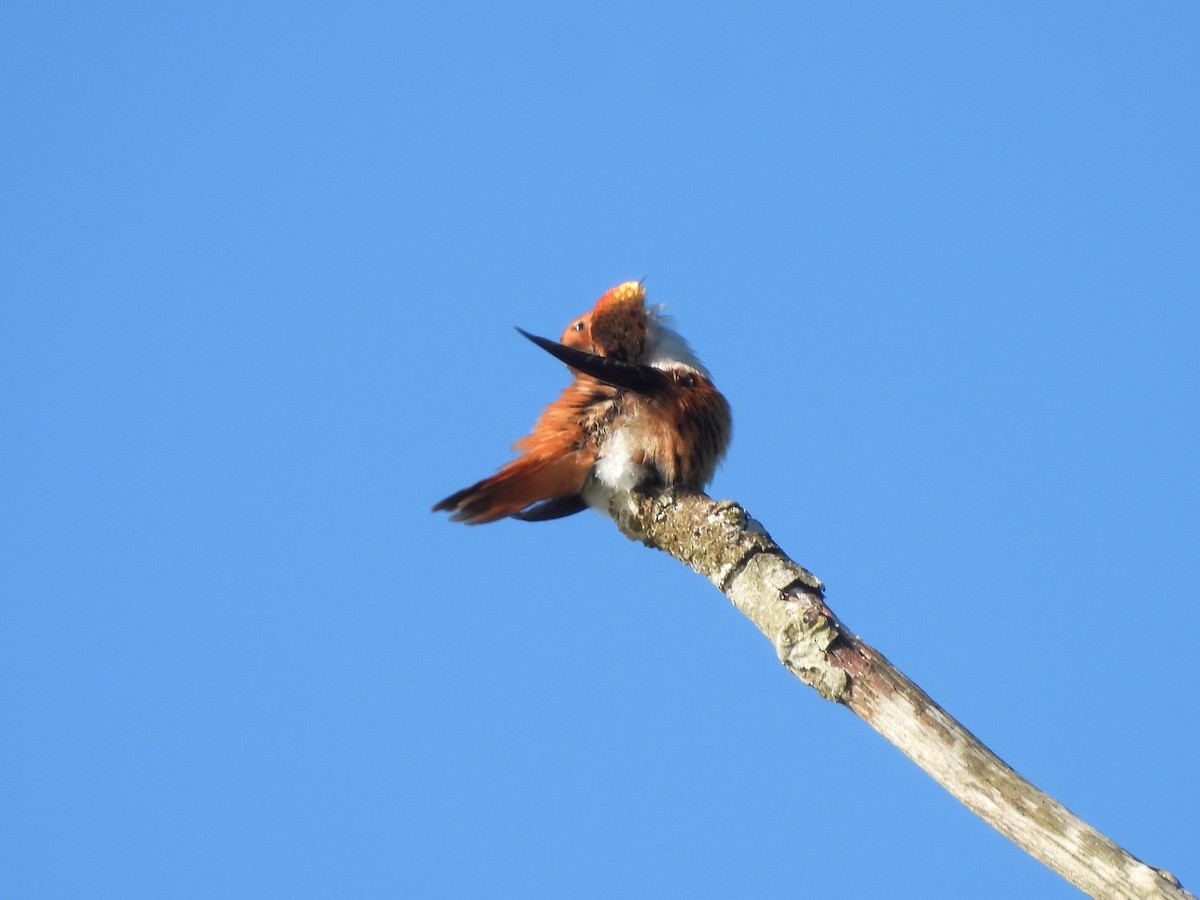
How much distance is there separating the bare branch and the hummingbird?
24cm

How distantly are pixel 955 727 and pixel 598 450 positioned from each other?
186 cm

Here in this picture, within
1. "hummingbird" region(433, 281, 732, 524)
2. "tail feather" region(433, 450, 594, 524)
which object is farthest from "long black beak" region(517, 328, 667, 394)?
"tail feather" region(433, 450, 594, 524)

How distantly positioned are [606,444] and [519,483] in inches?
12.5

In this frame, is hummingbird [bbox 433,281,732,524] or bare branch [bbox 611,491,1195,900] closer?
bare branch [bbox 611,491,1195,900]

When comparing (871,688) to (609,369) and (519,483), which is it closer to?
(609,369)

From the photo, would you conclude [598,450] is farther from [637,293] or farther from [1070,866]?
[1070,866]

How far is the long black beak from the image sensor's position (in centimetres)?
369

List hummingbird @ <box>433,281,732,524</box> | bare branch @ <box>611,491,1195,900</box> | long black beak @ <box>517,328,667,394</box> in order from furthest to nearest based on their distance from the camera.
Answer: hummingbird @ <box>433,281,732,524</box>, long black beak @ <box>517,328,667,394</box>, bare branch @ <box>611,491,1195,900</box>

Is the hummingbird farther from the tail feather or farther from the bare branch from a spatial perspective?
the bare branch

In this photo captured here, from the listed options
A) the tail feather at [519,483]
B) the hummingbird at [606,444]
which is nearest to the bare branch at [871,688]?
the hummingbird at [606,444]

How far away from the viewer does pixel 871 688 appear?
2.75m

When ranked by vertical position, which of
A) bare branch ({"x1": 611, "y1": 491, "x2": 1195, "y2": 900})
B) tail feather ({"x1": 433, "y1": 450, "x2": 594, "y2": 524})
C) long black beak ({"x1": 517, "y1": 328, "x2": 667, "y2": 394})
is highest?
long black beak ({"x1": 517, "y1": 328, "x2": 667, "y2": 394})

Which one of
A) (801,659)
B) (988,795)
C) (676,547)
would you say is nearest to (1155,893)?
(988,795)

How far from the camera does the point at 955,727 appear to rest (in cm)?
256
